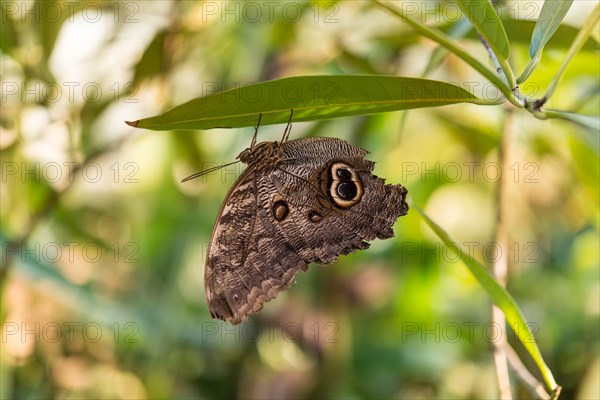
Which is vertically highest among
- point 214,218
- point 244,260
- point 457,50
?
point 457,50

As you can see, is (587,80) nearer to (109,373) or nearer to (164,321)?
(164,321)

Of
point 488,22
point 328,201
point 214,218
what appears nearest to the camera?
point 488,22

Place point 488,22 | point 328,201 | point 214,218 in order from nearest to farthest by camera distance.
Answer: point 488,22
point 328,201
point 214,218

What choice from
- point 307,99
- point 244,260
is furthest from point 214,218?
point 307,99

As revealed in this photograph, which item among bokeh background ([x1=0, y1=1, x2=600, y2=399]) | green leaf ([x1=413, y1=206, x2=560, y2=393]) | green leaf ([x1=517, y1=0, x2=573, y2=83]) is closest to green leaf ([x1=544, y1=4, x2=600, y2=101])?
green leaf ([x1=517, y1=0, x2=573, y2=83])

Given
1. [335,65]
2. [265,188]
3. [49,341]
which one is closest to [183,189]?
[49,341]

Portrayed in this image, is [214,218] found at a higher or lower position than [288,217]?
lower

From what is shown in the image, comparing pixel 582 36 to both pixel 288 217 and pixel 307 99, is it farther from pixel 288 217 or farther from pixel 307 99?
pixel 288 217

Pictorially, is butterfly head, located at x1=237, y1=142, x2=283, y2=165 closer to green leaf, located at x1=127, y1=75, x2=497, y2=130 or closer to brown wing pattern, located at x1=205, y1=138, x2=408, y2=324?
brown wing pattern, located at x1=205, y1=138, x2=408, y2=324
